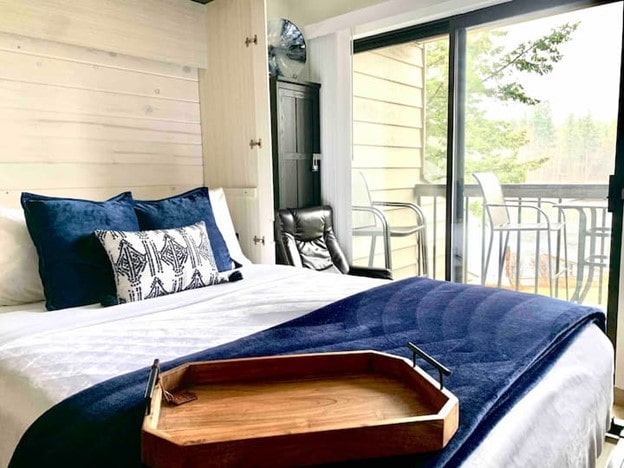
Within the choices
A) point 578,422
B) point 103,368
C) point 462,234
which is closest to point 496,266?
point 462,234

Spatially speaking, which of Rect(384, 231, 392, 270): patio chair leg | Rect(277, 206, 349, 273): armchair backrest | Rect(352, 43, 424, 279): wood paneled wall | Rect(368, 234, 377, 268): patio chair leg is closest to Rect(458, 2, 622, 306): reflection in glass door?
Rect(352, 43, 424, 279): wood paneled wall

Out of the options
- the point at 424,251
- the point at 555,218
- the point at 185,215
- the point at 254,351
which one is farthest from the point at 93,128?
the point at 555,218

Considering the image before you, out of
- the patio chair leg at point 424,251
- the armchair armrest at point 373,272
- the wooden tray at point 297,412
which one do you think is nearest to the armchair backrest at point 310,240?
the armchair armrest at point 373,272

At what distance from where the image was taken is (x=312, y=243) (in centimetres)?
315

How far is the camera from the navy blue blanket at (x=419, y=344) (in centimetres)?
83

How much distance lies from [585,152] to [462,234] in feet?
2.75

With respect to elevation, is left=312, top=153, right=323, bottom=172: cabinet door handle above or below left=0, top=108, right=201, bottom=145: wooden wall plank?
below

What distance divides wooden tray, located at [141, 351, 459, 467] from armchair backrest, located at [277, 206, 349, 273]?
1.89m

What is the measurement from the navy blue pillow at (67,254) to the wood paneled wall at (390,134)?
211 cm

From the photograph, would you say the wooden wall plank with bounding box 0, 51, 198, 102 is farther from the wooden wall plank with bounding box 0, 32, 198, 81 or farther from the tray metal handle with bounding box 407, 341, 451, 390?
the tray metal handle with bounding box 407, 341, 451, 390

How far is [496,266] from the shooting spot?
3.07 m

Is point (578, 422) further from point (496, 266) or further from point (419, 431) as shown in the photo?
point (496, 266)

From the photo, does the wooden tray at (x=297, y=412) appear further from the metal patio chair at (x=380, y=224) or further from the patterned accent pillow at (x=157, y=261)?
the metal patio chair at (x=380, y=224)

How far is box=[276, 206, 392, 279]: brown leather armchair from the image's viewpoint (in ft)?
9.59
